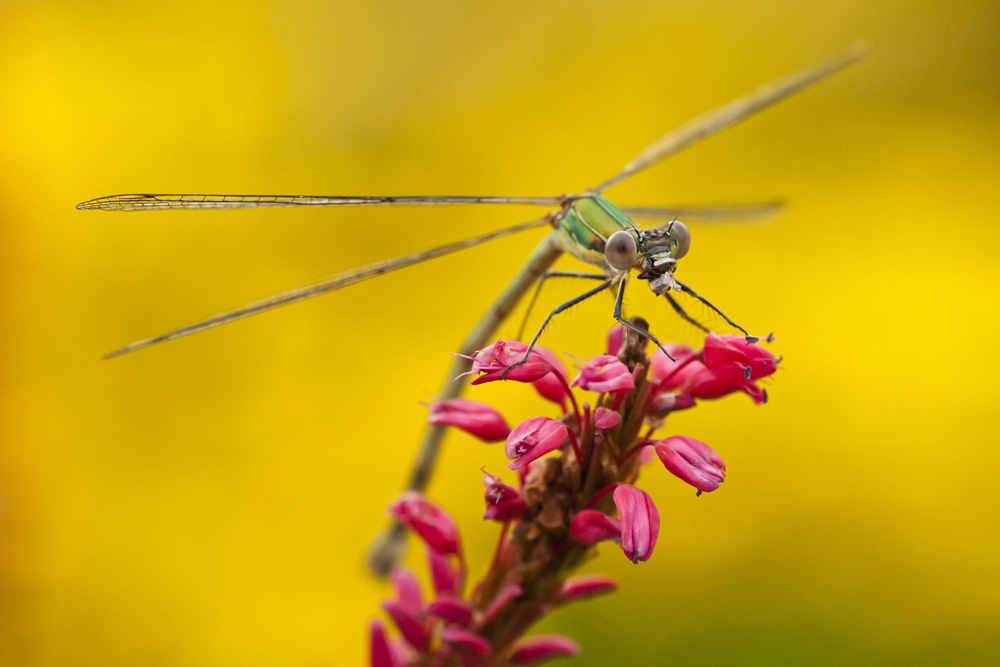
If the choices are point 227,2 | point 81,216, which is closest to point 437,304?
point 81,216

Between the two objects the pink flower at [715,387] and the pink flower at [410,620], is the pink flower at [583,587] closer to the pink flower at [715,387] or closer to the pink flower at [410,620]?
the pink flower at [410,620]

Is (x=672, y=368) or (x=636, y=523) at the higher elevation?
(x=672, y=368)

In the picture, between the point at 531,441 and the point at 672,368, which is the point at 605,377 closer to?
the point at 531,441

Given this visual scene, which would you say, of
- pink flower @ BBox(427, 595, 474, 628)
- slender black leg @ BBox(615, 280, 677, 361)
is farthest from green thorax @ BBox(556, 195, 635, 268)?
pink flower @ BBox(427, 595, 474, 628)

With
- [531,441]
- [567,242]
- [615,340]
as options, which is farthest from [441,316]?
[531,441]

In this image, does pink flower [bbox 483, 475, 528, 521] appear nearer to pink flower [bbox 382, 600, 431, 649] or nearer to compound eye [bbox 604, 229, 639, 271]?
pink flower [bbox 382, 600, 431, 649]

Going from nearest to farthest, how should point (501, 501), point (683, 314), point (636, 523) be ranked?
point (636, 523) → point (501, 501) → point (683, 314)

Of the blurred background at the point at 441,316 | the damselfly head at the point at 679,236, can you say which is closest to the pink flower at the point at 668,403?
the damselfly head at the point at 679,236
